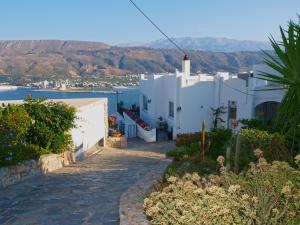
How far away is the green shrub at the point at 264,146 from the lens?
8.20 metres

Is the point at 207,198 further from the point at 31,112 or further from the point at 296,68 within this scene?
the point at 31,112

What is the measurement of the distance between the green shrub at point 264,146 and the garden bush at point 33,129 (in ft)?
19.1

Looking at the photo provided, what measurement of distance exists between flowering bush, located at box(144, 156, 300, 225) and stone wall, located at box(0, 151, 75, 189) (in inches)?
206

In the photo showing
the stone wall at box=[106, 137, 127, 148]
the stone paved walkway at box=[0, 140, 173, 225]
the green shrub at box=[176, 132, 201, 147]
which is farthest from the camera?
the stone wall at box=[106, 137, 127, 148]

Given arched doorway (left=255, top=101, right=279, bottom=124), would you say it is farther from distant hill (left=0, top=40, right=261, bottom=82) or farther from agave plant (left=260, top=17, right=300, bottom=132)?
distant hill (left=0, top=40, right=261, bottom=82)

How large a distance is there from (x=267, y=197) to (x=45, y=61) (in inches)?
7033

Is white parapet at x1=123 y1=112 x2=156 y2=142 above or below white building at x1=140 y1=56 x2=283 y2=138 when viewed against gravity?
below

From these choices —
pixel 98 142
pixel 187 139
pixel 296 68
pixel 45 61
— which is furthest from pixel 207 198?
pixel 45 61

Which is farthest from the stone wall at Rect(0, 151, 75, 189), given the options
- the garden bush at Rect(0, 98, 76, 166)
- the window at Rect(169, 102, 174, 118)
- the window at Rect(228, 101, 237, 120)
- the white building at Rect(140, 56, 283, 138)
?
the window at Rect(169, 102, 174, 118)

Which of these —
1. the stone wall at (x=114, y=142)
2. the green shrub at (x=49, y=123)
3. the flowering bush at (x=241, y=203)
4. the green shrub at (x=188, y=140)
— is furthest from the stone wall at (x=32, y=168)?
the stone wall at (x=114, y=142)

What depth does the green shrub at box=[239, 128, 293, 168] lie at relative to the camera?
26.9 ft

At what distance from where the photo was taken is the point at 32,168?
1060cm

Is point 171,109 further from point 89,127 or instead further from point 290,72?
point 290,72

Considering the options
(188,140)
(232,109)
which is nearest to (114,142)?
(232,109)
